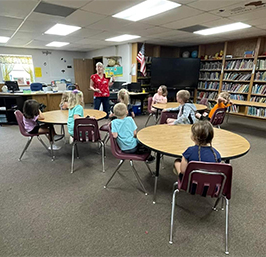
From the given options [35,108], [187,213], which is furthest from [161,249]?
[35,108]

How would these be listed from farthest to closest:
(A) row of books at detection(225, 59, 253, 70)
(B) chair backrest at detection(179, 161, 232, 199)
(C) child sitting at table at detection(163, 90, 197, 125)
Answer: (A) row of books at detection(225, 59, 253, 70)
(C) child sitting at table at detection(163, 90, 197, 125)
(B) chair backrest at detection(179, 161, 232, 199)

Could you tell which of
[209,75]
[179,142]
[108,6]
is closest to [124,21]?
[108,6]

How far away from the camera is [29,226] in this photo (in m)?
1.70

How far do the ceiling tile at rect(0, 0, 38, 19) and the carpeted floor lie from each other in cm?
248

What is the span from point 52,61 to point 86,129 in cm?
799

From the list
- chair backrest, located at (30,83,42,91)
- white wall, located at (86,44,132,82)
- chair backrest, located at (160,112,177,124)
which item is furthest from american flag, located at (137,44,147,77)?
chair backrest, located at (160,112,177,124)

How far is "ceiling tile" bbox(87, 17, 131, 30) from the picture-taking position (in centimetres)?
385

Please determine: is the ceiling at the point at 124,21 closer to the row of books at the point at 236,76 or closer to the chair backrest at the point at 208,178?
the row of books at the point at 236,76

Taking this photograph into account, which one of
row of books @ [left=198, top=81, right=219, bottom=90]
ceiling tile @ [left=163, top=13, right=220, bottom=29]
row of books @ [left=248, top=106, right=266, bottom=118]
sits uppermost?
ceiling tile @ [left=163, top=13, right=220, bottom=29]

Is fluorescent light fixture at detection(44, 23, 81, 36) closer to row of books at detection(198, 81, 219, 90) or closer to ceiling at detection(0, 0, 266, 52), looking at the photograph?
ceiling at detection(0, 0, 266, 52)

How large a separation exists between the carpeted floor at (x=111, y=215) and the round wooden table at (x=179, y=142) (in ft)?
1.22

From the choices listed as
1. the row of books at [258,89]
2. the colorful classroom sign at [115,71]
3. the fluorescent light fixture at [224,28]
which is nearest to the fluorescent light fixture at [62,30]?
the colorful classroom sign at [115,71]

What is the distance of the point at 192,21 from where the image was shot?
390cm

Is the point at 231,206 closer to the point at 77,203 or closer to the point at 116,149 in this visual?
the point at 116,149
